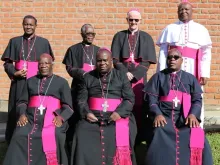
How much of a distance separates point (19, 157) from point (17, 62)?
160 cm

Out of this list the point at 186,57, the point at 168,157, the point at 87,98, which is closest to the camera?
the point at 168,157

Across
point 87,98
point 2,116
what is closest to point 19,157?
point 87,98

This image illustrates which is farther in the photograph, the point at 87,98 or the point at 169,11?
the point at 169,11

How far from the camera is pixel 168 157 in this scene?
5.21 metres

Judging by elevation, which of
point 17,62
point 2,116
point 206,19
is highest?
point 206,19

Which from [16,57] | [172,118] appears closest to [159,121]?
[172,118]

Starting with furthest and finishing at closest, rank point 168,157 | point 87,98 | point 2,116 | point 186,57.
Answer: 1. point 2,116
2. point 186,57
3. point 87,98
4. point 168,157

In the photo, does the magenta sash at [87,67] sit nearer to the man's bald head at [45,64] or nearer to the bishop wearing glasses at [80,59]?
the bishop wearing glasses at [80,59]

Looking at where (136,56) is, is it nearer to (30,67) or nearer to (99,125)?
(99,125)

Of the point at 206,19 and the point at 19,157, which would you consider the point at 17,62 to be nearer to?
the point at 19,157

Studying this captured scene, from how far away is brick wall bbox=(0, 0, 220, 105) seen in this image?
857 centimetres

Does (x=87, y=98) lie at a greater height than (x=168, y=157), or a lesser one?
greater

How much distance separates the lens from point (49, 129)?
17.9ft

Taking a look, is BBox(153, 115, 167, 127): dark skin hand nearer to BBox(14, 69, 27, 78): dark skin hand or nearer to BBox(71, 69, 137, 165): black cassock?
BBox(71, 69, 137, 165): black cassock
